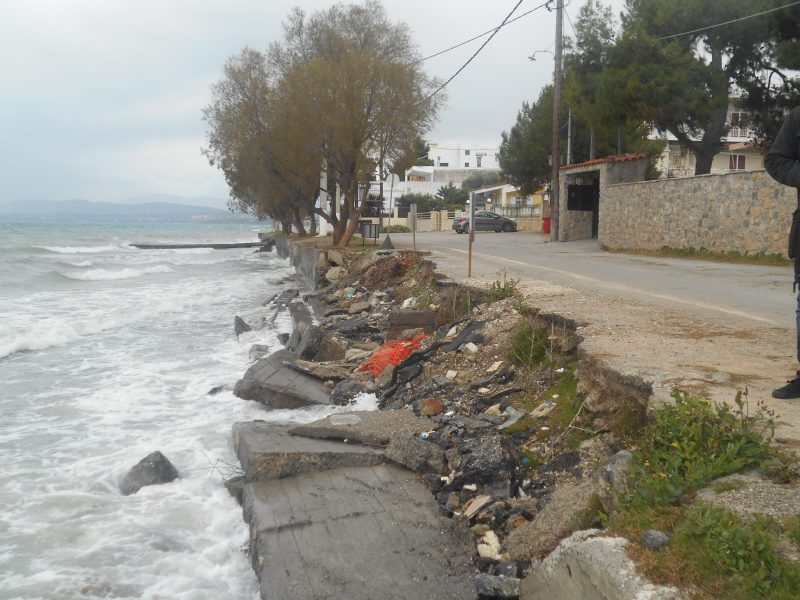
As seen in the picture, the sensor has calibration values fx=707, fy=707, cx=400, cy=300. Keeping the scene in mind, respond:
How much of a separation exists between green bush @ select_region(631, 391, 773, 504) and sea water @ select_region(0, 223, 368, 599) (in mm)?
2742

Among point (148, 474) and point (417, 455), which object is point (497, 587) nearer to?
point (417, 455)

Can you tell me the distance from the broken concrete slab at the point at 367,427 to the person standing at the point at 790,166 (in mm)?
3196

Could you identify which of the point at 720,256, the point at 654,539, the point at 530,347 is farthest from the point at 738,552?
the point at 720,256

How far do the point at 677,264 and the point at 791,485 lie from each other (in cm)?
1396

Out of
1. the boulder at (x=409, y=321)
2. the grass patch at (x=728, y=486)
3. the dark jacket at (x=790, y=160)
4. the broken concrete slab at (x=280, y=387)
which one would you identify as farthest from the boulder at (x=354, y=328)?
the grass patch at (x=728, y=486)

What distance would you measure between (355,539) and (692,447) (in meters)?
2.28

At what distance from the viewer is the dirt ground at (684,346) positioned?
196 inches

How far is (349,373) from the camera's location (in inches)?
408

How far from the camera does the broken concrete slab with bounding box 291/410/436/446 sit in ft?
21.6

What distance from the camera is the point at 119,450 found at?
309 inches

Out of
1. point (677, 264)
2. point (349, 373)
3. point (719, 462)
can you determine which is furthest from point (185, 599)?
point (677, 264)

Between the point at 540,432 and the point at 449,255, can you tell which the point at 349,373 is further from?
the point at 449,255

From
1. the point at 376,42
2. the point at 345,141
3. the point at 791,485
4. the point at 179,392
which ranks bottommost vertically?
the point at 179,392

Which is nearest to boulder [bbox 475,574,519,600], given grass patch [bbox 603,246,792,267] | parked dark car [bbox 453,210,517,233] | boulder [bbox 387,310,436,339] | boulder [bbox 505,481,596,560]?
boulder [bbox 505,481,596,560]
